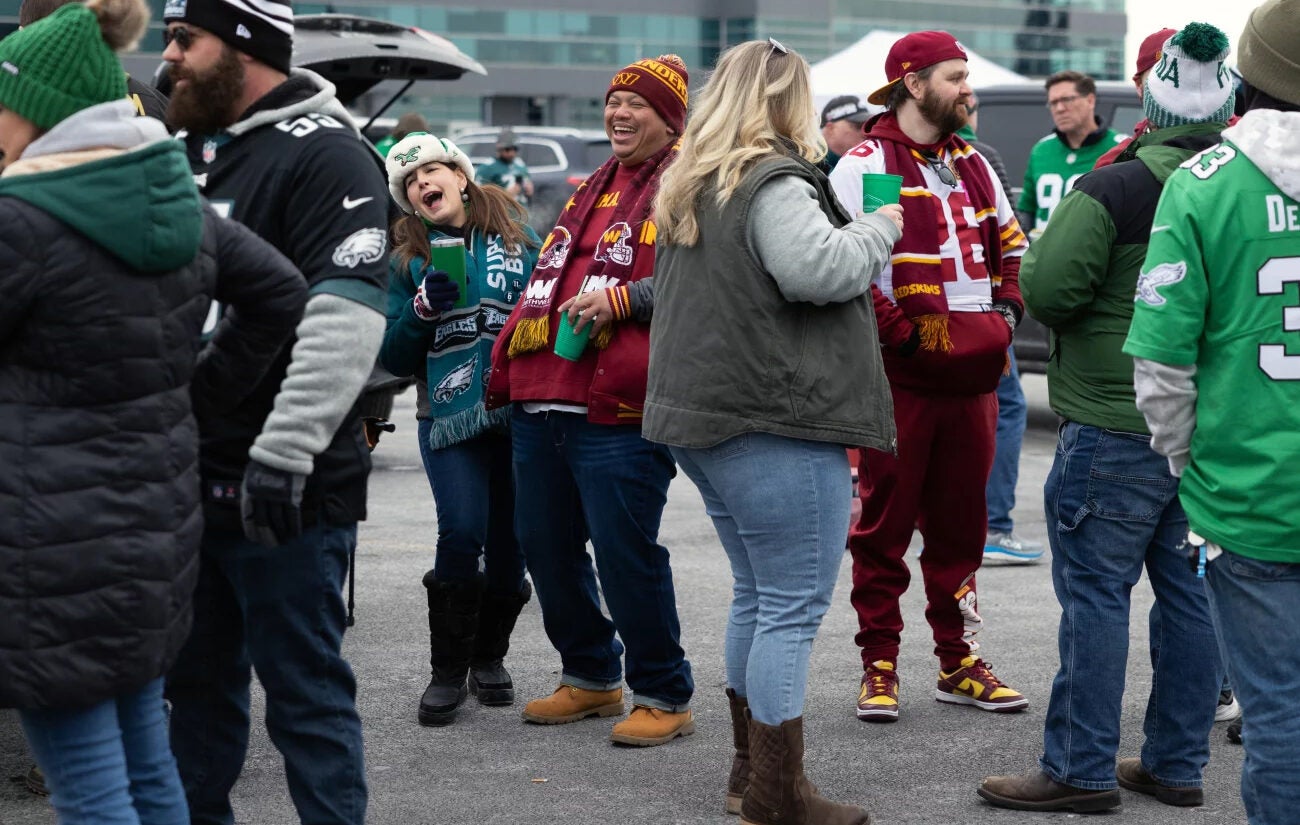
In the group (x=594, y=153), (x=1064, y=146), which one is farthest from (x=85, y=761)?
(x=594, y=153)

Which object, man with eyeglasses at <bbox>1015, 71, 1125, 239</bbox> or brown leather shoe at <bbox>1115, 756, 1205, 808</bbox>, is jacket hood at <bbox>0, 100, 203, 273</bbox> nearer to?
brown leather shoe at <bbox>1115, 756, 1205, 808</bbox>

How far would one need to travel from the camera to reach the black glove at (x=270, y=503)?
121 inches

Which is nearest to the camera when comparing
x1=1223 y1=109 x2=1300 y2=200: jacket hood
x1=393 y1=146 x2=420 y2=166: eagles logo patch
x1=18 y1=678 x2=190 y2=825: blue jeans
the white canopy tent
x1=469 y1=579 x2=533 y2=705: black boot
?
x1=18 y1=678 x2=190 y2=825: blue jeans

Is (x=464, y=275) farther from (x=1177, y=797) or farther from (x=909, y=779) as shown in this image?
(x=1177, y=797)

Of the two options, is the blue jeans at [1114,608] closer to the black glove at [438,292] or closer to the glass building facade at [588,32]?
the black glove at [438,292]

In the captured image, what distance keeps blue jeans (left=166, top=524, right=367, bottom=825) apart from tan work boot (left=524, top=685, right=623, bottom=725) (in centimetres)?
165

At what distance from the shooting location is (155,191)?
9.09 feet

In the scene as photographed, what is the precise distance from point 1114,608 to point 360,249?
2.20 m

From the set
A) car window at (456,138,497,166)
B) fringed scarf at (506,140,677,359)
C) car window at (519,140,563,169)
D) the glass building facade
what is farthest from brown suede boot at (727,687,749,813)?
the glass building facade

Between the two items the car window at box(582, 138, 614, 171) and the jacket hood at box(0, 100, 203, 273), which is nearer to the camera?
the jacket hood at box(0, 100, 203, 273)

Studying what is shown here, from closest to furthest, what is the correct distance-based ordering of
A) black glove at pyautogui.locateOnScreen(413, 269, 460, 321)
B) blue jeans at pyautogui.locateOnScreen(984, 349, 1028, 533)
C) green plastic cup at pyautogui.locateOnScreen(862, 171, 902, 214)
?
green plastic cup at pyautogui.locateOnScreen(862, 171, 902, 214)
black glove at pyautogui.locateOnScreen(413, 269, 460, 321)
blue jeans at pyautogui.locateOnScreen(984, 349, 1028, 533)

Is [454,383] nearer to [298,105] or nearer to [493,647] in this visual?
[493,647]

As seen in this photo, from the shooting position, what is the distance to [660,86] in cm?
468

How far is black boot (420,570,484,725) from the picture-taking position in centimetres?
508
